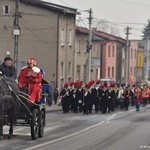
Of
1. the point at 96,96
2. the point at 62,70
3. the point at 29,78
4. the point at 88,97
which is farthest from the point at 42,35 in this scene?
the point at 29,78

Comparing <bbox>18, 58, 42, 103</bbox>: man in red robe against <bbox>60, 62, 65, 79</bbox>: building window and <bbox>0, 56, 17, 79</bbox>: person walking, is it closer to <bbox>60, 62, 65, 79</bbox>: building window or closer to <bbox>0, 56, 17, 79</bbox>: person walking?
<bbox>0, 56, 17, 79</bbox>: person walking

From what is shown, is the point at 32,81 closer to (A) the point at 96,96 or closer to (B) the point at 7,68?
(B) the point at 7,68

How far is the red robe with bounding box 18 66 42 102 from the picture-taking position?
19.5 metres

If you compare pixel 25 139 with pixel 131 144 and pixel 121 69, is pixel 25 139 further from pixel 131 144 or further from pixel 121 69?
pixel 121 69

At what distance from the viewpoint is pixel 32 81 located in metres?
19.7

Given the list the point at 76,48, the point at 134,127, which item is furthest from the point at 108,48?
the point at 134,127

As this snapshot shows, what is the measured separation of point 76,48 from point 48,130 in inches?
1947

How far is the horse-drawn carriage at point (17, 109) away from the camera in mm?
17594

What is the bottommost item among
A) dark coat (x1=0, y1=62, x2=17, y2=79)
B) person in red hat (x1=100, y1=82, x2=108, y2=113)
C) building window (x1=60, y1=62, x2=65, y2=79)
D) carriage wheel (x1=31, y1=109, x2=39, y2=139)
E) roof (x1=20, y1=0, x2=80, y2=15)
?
carriage wheel (x1=31, y1=109, x2=39, y2=139)

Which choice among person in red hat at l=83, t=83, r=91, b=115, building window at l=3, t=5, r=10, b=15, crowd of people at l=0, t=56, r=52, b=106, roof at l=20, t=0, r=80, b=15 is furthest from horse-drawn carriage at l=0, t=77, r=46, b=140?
roof at l=20, t=0, r=80, b=15

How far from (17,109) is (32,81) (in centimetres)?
103

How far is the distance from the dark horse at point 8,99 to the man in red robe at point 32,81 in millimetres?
843

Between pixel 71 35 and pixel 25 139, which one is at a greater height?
pixel 71 35

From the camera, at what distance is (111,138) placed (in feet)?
66.9
